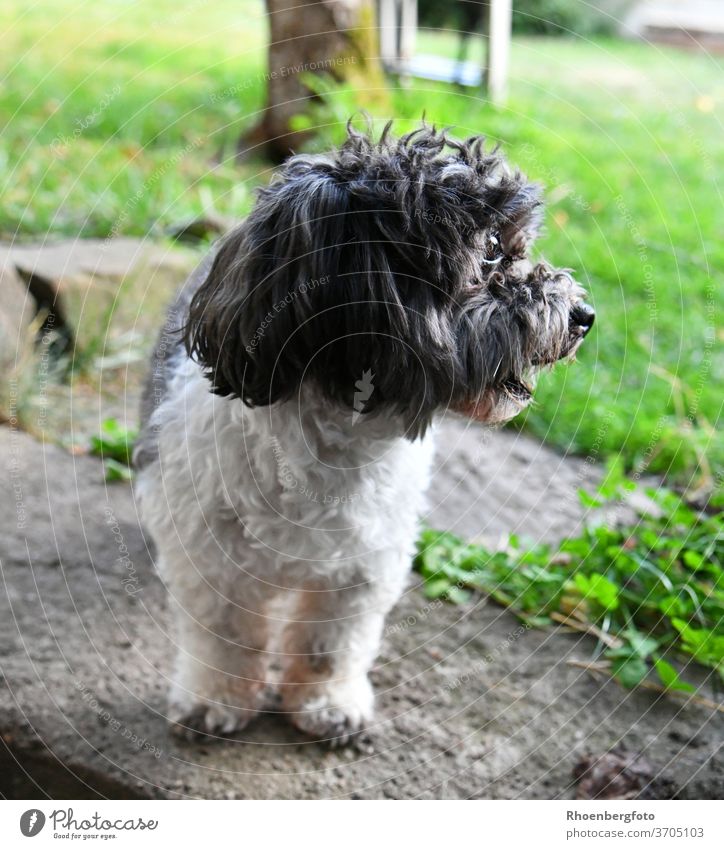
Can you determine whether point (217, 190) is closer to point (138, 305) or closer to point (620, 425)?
point (138, 305)

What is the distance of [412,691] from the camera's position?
3.18 meters

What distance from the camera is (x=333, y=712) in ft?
9.86

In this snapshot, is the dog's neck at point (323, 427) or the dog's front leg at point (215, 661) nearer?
the dog's neck at point (323, 427)

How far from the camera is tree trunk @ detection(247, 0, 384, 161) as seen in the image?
19.5ft


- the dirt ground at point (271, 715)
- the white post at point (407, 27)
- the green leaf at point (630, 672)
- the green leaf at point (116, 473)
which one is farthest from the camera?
the white post at point (407, 27)

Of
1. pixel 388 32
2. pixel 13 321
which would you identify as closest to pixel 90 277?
pixel 13 321

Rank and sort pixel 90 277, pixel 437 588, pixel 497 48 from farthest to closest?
pixel 497 48, pixel 90 277, pixel 437 588

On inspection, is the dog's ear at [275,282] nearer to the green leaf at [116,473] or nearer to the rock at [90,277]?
the green leaf at [116,473]

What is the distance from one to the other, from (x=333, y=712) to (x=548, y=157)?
4519 millimetres

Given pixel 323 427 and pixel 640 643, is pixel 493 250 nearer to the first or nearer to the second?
pixel 323 427

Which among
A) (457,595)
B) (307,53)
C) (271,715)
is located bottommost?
(271,715)

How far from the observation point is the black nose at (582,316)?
2445mm

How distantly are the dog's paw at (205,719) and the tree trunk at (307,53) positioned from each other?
386 cm

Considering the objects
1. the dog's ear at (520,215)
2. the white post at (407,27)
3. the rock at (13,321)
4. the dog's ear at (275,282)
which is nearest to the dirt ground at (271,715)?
the rock at (13,321)
